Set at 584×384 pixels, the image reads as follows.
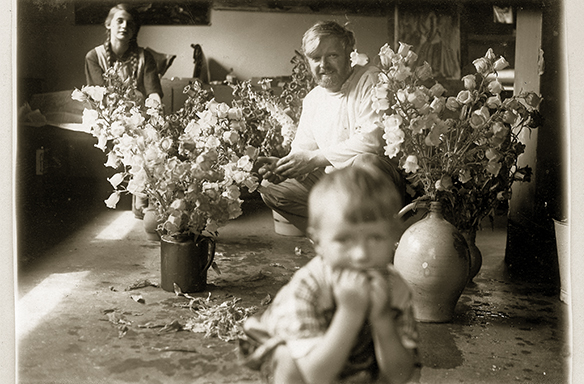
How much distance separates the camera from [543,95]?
2021 mm

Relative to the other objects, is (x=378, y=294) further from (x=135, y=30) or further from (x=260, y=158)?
(x=135, y=30)

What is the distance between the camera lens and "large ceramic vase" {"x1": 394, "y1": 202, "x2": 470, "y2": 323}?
6.38ft

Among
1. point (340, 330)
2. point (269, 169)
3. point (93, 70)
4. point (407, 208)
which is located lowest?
point (340, 330)

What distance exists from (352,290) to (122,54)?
1393 millimetres

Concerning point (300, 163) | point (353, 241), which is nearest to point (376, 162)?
point (300, 163)

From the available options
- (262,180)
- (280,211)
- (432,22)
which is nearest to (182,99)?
(262,180)

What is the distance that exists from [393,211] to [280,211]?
99 centimetres

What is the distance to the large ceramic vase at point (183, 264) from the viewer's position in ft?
7.38

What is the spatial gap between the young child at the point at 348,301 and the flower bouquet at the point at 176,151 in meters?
1.04

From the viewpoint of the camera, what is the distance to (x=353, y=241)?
858 millimetres

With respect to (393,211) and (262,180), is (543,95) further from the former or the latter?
(393,211)

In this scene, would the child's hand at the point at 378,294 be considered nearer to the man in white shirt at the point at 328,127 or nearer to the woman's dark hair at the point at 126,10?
the man in white shirt at the point at 328,127

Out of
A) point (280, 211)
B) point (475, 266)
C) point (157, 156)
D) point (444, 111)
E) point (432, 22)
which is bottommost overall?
point (475, 266)

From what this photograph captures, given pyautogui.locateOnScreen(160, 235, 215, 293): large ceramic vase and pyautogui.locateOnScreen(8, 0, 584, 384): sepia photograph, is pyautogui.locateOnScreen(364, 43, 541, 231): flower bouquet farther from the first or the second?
pyautogui.locateOnScreen(160, 235, 215, 293): large ceramic vase
